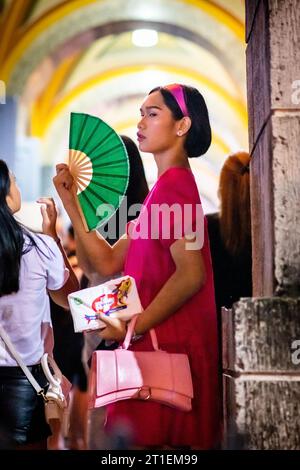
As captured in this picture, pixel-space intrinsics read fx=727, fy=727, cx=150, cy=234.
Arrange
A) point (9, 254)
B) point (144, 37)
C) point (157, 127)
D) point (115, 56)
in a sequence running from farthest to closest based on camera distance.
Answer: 1. point (115, 56)
2. point (144, 37)
3. point (157, 127)
4. point (9, 254)

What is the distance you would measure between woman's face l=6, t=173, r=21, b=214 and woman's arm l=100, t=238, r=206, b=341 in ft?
2.24

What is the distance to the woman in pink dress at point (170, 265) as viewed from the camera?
3146mm

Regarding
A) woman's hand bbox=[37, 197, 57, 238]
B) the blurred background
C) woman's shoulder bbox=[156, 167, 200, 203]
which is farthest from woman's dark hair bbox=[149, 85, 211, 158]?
the blurred background

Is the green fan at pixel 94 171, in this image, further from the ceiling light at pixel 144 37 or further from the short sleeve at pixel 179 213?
the ceiling light at pixel 144 37

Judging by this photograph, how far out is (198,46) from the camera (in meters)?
7.94

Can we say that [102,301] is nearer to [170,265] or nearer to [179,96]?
[170,265]

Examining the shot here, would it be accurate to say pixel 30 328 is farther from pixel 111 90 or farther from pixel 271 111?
pixel 111 90

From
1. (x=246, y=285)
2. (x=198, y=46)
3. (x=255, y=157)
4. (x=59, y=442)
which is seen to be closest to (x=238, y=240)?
(x=246, y=285)

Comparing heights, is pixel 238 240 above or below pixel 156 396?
above

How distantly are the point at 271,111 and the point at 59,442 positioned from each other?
1675mm

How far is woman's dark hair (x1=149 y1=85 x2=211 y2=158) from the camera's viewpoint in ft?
11.1

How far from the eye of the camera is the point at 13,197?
328cm

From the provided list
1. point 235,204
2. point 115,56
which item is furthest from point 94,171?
point 115,56

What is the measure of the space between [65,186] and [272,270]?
3.41 feet
